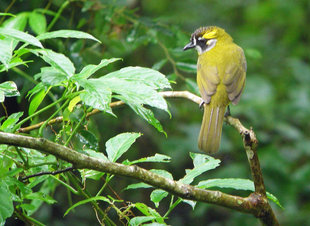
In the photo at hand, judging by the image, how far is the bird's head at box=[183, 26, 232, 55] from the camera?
405 cm

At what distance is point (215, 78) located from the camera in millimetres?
3834

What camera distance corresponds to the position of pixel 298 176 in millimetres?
5223

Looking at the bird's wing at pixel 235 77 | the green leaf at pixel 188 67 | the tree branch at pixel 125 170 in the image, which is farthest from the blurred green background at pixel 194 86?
the tree branch at pixel 125 170

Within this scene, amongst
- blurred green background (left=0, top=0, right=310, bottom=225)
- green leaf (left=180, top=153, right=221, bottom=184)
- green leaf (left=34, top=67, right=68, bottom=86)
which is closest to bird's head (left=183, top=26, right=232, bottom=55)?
blurred green background (left=0, top=0, right=310, bottom=225)

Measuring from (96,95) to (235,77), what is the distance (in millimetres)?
2631

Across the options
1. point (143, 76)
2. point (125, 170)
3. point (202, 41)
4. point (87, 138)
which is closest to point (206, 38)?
point (202, 41)

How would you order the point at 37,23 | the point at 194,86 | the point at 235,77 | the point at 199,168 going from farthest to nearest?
the point at 235,77 < the point at 194,86 < the point at 37,23 < the point at 199,168

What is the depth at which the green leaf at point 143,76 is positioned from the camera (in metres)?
1.57

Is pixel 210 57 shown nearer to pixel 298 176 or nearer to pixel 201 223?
pixel 298 176

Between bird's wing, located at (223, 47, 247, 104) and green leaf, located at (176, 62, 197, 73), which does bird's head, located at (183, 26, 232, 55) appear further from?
green leaf, located at (176, 62, 197, 73)

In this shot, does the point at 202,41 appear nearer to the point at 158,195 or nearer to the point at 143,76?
the point at 158,195

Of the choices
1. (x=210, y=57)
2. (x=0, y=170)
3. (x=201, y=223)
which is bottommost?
(x=201, y=223)

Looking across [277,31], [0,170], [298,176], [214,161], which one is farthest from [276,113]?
[0,170]

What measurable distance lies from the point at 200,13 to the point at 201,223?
3555mm
